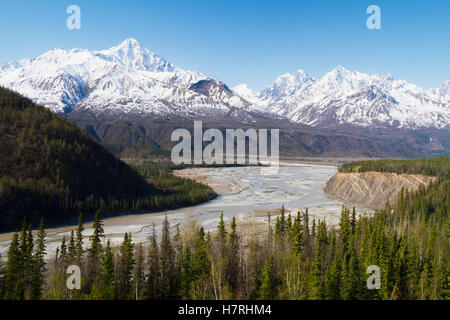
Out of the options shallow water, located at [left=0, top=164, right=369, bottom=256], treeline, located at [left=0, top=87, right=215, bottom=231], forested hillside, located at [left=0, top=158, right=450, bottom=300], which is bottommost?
shallow water, located at [left=0, top=164, right=369, bottom=256]

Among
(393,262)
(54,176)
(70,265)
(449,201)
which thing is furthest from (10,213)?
(449,201)

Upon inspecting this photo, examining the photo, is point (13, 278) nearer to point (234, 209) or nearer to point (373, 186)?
point (234, 209)

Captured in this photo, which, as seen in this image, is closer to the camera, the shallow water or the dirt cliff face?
the shallow water

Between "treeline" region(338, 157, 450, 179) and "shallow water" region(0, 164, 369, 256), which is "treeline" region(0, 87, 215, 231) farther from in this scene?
"treeline" region(338, 157, 450, 179)

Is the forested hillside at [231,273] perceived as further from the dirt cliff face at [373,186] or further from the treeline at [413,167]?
the treeline at [413,167]

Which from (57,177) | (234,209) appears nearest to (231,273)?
(234,209)

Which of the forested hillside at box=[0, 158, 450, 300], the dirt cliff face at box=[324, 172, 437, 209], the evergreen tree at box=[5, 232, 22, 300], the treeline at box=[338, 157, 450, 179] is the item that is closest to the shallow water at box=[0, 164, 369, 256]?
the dirt cliff face at box=[324, 172, 437, 209]

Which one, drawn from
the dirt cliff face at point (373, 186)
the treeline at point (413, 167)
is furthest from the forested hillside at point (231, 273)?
the treeline at point (413, 167)
